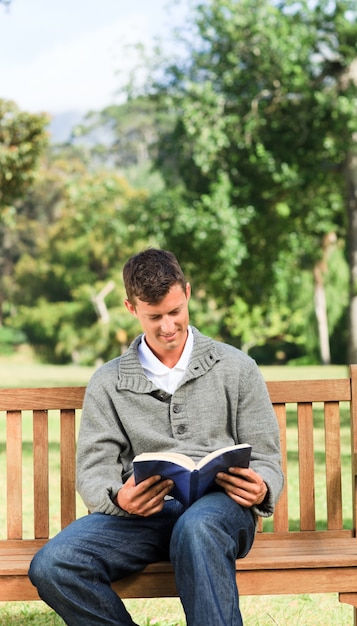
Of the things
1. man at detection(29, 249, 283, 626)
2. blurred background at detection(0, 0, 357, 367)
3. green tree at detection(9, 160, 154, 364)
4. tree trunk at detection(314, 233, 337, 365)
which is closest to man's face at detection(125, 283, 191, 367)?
man at detection(29, 249, 283, 626)

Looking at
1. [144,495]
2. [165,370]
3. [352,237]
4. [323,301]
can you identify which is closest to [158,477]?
[144,495]

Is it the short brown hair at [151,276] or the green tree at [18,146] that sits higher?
the green tree at [18,146]

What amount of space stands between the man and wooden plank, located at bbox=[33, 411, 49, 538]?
432 mm

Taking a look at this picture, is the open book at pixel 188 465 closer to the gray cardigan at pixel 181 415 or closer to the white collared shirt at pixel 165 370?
the gray cardigan at pixel 181 415

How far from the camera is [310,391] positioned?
3.48 m

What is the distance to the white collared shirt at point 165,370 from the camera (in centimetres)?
314

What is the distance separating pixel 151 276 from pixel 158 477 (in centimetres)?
64

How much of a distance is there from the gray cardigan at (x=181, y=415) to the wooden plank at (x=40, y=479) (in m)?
0.42

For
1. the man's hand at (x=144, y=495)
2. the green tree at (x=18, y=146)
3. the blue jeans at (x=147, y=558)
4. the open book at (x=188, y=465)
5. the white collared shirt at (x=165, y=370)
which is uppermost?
the green tree at (x=18, y=146)

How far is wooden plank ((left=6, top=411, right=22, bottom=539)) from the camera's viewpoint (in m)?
3.46

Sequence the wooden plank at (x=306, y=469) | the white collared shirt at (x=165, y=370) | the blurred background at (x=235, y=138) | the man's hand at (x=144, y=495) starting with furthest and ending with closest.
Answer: the blurred background at (x=235, y=138), the wooden plank at (x=306, y=469), the white collared shirt at (x=165, y=370), the man's hand at (x=144, y=495)

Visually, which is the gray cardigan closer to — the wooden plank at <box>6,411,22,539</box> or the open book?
A: the open book

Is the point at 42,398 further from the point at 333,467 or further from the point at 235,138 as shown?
the point at 235,138

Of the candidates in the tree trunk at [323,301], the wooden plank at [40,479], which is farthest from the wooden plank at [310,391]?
the tree trunk at [323,301]
